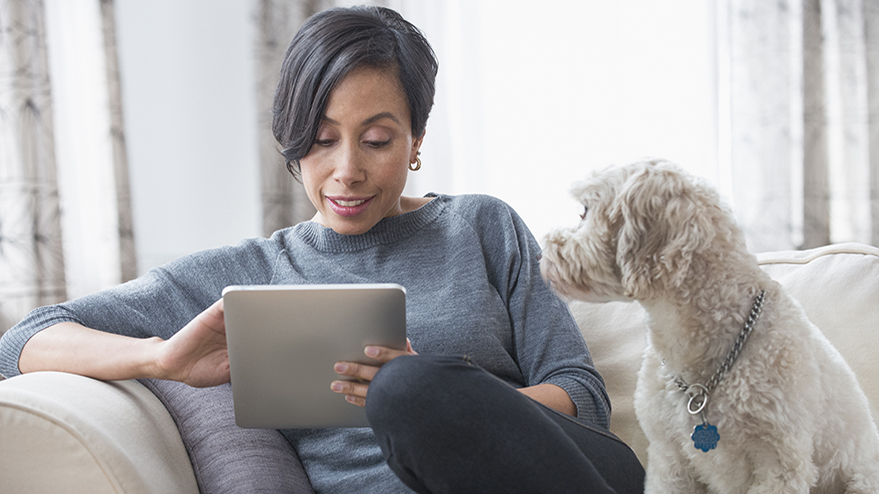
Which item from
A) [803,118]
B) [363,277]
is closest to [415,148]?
[363,277]

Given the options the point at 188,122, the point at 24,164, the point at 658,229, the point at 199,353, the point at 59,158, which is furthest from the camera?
the point at 188,122

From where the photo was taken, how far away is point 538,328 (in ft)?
3.88

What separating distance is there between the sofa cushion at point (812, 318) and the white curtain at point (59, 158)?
1831mm

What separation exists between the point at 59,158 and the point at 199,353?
171cm

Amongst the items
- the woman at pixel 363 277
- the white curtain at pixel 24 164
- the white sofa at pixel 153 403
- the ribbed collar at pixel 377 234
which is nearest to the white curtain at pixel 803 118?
the white sofa at pixel 153 403

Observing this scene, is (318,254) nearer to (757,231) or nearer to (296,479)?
(296,479)

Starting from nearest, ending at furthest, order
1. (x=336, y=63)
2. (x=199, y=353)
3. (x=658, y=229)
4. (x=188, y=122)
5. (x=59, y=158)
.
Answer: (x=658, y=229), (x=199, y=353), (x=336, y=63), (x=59, y=158), (x=188, y=122)

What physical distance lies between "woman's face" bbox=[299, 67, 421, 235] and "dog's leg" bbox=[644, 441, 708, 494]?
67 cm

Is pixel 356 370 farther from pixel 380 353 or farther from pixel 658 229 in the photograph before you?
pixel 658 229

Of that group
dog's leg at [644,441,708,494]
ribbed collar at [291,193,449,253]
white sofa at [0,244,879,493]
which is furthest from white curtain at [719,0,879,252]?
dog's leg at [644,441,708,494]

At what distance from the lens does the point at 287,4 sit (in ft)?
7.89

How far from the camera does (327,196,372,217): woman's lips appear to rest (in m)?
1.21

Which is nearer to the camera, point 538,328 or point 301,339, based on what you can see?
point 301,339

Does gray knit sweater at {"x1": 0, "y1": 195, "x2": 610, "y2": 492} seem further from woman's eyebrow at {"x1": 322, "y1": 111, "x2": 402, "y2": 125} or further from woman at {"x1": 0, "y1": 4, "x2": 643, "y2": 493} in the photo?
woman's eyebrow at {"x1": 322, "y1": 111, "x2": 402, "y2": 125}
